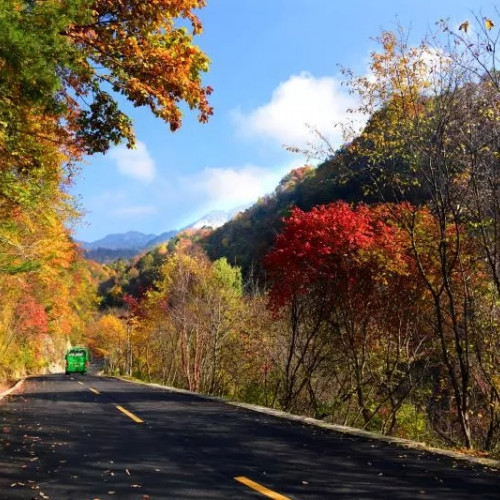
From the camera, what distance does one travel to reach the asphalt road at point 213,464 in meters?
5.30

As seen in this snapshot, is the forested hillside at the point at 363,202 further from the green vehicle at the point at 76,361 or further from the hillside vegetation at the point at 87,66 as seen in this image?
the green vehicle at the point at 76,361

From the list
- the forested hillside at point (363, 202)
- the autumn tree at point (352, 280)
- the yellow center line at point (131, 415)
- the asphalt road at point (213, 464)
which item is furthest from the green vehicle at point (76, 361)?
the asphalt road at point (213, 464)

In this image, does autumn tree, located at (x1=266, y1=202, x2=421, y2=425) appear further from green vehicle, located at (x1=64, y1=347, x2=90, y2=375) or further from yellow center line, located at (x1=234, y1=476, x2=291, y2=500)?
green vehicle, located at (x1=64, y1=347, x2=90, y2=375)

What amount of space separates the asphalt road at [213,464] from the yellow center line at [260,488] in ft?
0.03

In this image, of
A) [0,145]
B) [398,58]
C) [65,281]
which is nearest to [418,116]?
[398,58]

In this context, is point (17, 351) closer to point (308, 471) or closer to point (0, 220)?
point (0, 220)

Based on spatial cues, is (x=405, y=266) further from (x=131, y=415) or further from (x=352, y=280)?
(x=131, y=415)

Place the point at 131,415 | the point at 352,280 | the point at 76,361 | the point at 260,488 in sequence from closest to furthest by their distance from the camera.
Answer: the point at 260,488 < the point at 131,415 < the point at 352,280 < the point at 76,361

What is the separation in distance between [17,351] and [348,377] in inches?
1248

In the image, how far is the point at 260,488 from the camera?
5.32 metres

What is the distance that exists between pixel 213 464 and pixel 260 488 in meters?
1.40

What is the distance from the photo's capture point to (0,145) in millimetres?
9305

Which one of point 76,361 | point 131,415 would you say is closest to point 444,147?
point 131,415

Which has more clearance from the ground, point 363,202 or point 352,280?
point 363,202
